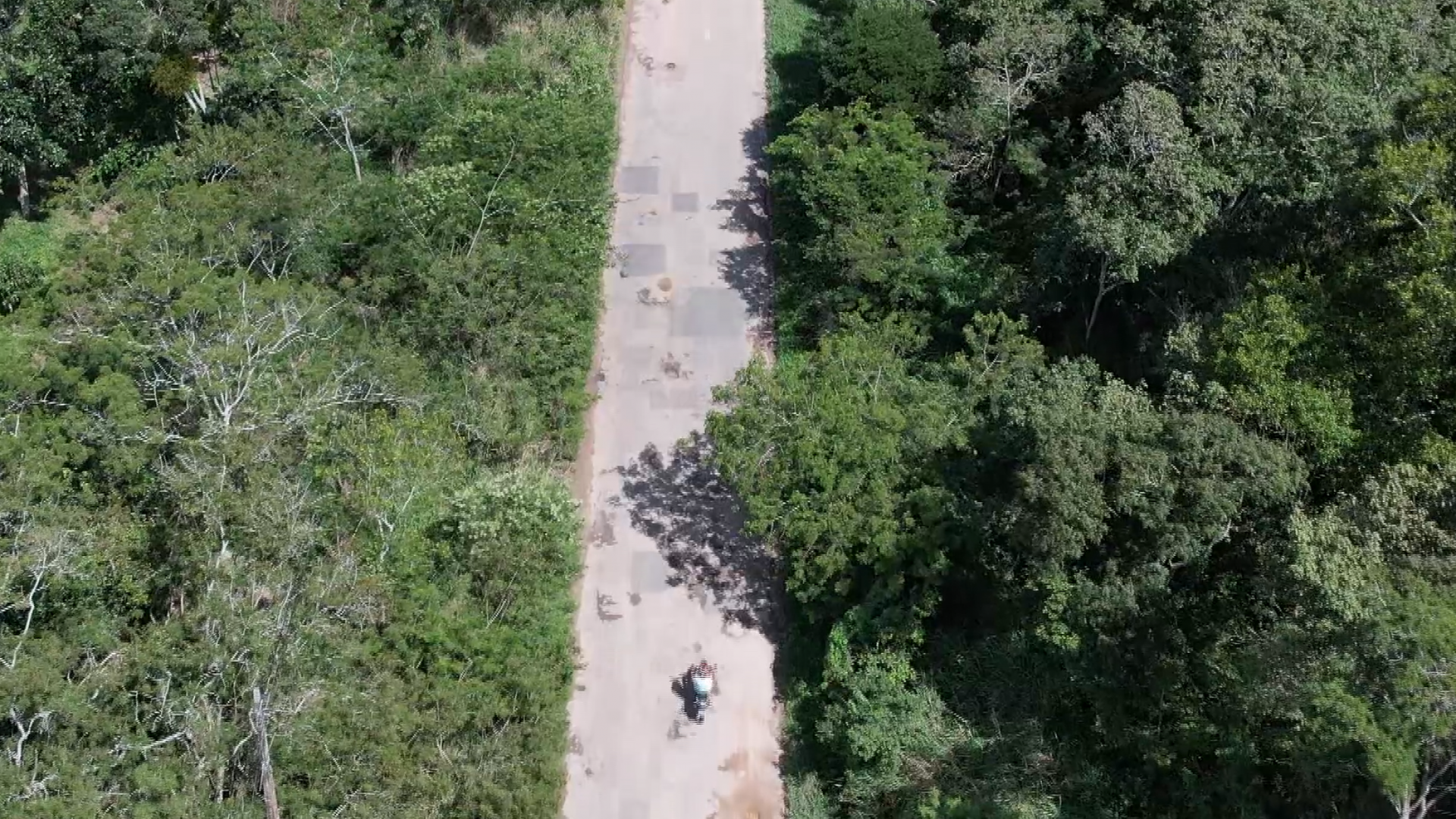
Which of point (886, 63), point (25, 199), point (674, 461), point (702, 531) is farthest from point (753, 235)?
point (25, 199)

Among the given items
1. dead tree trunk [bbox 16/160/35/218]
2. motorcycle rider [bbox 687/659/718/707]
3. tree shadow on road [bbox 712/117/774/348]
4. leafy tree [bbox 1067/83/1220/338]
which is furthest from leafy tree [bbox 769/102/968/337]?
dead tree trunk [bbox 16/160/35/218]

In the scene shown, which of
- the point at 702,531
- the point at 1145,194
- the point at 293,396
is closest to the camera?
the point at 1145,194

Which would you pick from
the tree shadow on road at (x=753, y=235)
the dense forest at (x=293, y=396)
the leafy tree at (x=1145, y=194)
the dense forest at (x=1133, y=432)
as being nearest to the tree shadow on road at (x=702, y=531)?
the dense forest at (x=1133, y=432)

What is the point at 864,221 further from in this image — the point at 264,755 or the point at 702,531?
the point at 264,755

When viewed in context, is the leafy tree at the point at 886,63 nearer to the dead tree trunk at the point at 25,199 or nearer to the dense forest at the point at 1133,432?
the dense forest at the point at 1133,432

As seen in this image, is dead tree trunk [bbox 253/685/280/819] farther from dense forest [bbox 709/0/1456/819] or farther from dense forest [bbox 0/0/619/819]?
dense forest [bbox 709/0/1456/819]
